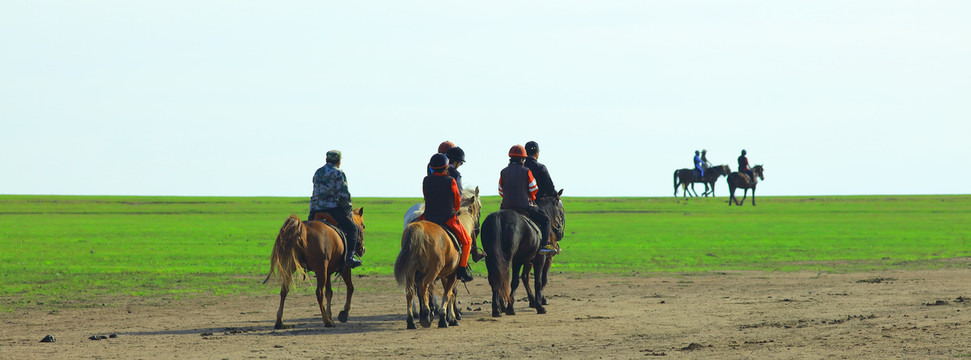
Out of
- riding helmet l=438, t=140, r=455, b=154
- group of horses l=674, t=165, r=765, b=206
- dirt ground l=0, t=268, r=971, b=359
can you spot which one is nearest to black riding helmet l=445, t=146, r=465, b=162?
riding helmet l=438, t=140, r=455, b=154

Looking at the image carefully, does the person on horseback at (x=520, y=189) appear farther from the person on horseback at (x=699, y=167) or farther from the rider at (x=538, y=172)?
the person on horseback at (x=699, y=167)

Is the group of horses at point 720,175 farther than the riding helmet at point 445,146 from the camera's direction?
Yes

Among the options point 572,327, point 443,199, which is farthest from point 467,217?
point 572,327

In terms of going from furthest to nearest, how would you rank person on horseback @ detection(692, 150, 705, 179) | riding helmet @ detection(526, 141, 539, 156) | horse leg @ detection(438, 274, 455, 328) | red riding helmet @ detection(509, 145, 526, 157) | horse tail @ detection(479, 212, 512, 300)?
1. person on horseback @ detection(692, 150, 705, 179)
2. riding helmet @ detection(526, 141, 539, 156)
3. red riding helmet @ detection(509, 145, 526, 157)
4. horse tail @ detection(479, 212, 512, 300)
5. horse leg @ detection(438, 274, 455, 328)

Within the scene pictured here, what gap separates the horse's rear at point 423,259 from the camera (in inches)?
475

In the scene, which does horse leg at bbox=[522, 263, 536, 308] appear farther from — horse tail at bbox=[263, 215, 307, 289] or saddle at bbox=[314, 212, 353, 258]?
A: horse tail at bbox=[263, 215, 307, 289]

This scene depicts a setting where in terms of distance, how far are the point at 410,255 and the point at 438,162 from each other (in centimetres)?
137

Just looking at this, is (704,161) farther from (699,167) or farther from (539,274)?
(539,274)

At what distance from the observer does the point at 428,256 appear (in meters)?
12.1

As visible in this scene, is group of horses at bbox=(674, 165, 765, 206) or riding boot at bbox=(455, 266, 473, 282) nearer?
riding boot at bbox=(455, 266, 473, 282)

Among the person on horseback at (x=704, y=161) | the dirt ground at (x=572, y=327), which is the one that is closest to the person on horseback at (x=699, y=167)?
the person on horseback at (x=704, y=161)

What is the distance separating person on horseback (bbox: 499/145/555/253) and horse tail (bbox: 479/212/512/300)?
652 mm

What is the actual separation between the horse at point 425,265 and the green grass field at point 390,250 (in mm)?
6540

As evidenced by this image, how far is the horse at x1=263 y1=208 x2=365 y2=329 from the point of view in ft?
40.7
